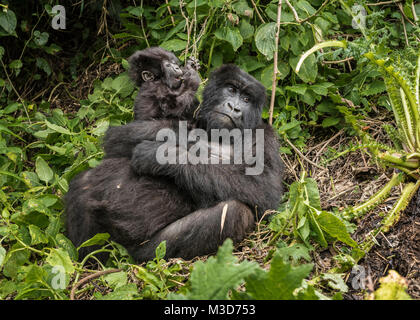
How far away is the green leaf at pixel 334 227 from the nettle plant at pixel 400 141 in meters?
0.12

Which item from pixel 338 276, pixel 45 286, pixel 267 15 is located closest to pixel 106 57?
pixel 267 15

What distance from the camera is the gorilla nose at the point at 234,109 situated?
3.43m

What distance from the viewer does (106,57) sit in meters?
4.93

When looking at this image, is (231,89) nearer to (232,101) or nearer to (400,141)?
(232,101)

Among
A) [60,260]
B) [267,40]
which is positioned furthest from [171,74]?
[60,260]

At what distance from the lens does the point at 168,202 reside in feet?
10.5

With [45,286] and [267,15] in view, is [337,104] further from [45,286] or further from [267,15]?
[45,286]

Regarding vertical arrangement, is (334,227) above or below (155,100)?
below

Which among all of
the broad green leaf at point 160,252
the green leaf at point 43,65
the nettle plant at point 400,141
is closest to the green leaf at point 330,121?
the nettle plant at point 400,141

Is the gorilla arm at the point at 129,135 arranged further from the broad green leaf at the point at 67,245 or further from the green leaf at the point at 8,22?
the green leaf at the point at 8,22

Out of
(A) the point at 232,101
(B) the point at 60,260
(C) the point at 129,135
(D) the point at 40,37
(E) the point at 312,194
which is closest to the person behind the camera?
(B) the point at 60,260

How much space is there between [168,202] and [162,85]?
84 cm

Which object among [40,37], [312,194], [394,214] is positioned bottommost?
[394,214]

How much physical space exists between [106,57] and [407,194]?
303 cm
